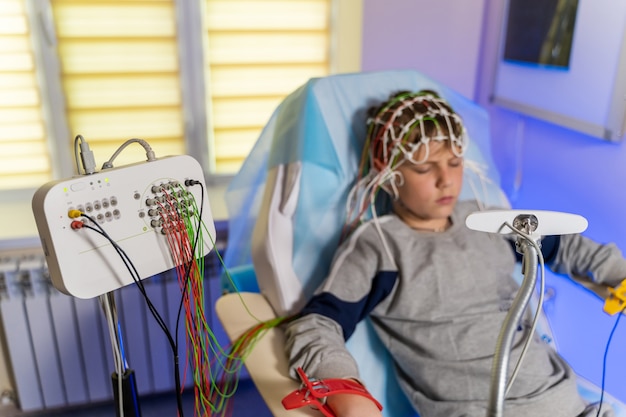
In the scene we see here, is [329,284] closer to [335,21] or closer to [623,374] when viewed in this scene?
[623,374]

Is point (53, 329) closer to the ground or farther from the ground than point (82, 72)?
closer to the ground

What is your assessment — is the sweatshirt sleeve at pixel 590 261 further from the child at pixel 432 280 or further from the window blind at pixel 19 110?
the window blind at pixel 19 110

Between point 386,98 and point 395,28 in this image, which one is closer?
point 386,98

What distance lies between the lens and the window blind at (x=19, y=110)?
173 centimetres

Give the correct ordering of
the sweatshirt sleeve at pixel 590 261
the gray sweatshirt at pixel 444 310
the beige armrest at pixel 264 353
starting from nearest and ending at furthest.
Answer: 1. the beige armrest at pixel 264 353
2. the gray sweatshirt at pixel 444 310
3. the sweatshirt sleeve at pixel 590 261

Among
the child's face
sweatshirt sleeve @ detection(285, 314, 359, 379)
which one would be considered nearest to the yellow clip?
the child's face

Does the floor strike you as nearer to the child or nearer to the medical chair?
the medical chair

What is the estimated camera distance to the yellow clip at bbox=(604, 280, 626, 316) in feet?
3.64

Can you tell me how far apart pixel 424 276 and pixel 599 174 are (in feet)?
1.99

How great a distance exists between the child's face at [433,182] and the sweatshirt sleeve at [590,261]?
305 mm

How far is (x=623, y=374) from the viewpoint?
4.41 feet

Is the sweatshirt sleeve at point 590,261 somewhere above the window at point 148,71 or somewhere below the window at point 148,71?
below

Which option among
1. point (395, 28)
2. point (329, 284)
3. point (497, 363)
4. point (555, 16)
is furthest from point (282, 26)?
point (497, 363)

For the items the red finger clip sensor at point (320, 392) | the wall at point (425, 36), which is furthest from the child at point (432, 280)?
the wall at point (425, 36)
